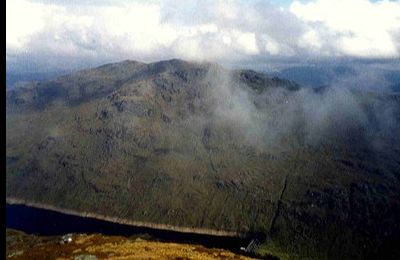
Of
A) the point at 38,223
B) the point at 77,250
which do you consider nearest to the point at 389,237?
the point at 38,223

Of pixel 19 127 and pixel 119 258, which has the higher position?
pixel 19 127

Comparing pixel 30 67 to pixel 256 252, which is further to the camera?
pixel 256 252

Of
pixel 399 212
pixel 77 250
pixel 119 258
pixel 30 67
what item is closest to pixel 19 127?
pixel 30 67

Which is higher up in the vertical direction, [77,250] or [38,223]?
[77,250]

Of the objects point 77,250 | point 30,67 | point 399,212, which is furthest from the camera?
point 399,212
